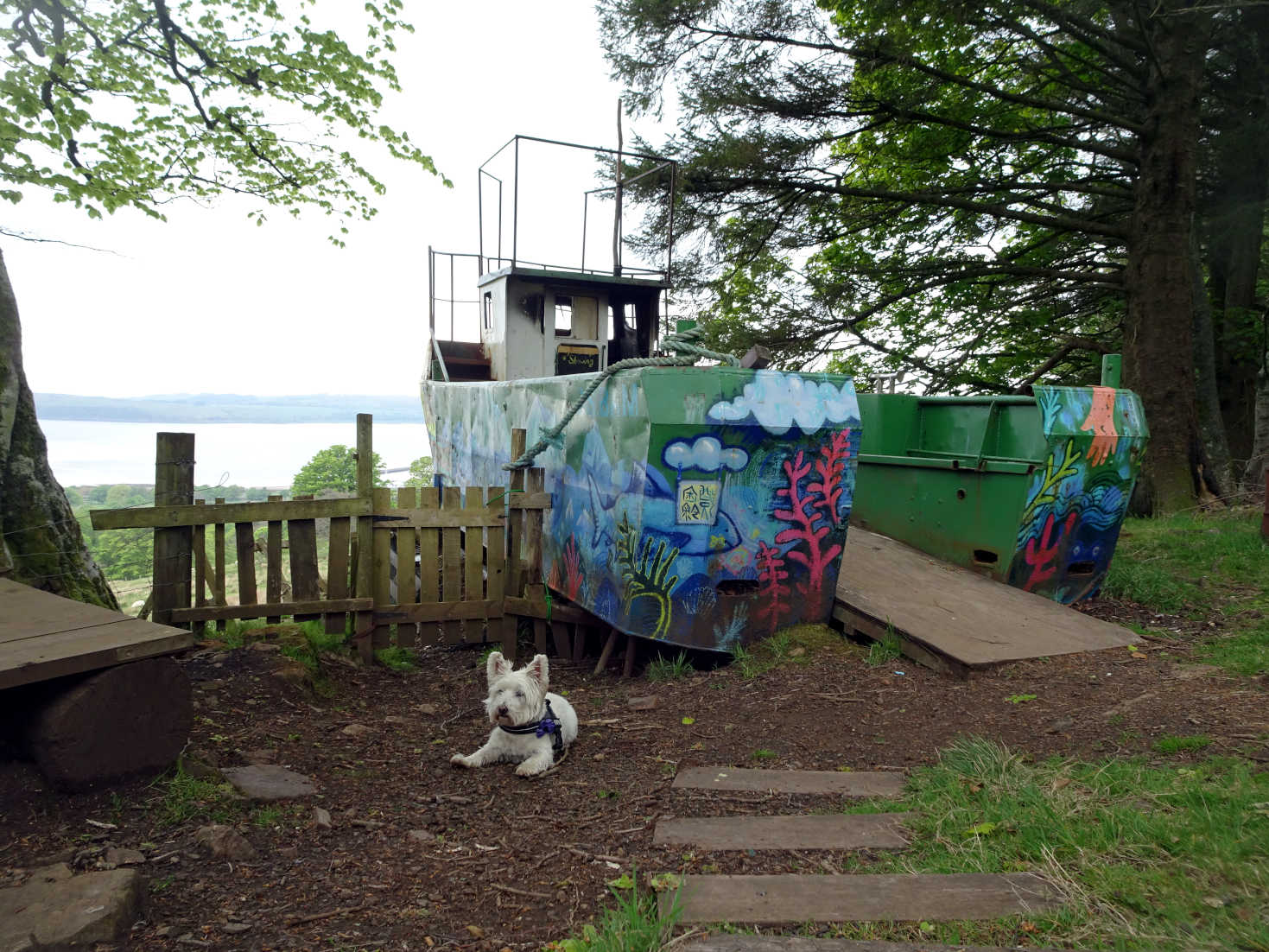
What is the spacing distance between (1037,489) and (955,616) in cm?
145

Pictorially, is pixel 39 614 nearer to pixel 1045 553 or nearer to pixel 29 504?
pixel 29 504

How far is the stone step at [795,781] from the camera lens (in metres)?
3.85

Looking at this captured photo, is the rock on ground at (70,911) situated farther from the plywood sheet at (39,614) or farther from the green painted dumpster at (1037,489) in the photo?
the green painted dumpster at (1037,489)

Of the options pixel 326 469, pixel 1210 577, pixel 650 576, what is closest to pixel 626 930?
pixel 650 576

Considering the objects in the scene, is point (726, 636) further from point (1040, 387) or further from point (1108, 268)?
point (1108, 268)

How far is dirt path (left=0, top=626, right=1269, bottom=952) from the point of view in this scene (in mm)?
2998

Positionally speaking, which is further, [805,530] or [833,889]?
[805,530]

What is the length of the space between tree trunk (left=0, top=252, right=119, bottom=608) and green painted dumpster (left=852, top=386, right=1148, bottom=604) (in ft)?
21.6

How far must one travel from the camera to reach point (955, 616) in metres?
6.14

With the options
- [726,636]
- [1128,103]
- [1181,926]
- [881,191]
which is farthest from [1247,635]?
[1128,103]

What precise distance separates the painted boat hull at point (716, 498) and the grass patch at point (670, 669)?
22 centimetres

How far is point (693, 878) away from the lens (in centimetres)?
297

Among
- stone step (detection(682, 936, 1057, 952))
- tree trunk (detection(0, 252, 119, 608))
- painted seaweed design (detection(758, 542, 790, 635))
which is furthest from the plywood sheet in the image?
painted seaweed design (detection(758, 542, 790, 635))

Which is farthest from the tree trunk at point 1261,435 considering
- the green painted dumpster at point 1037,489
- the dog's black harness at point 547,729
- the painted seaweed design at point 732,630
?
the dog's black harness at point 547,729
